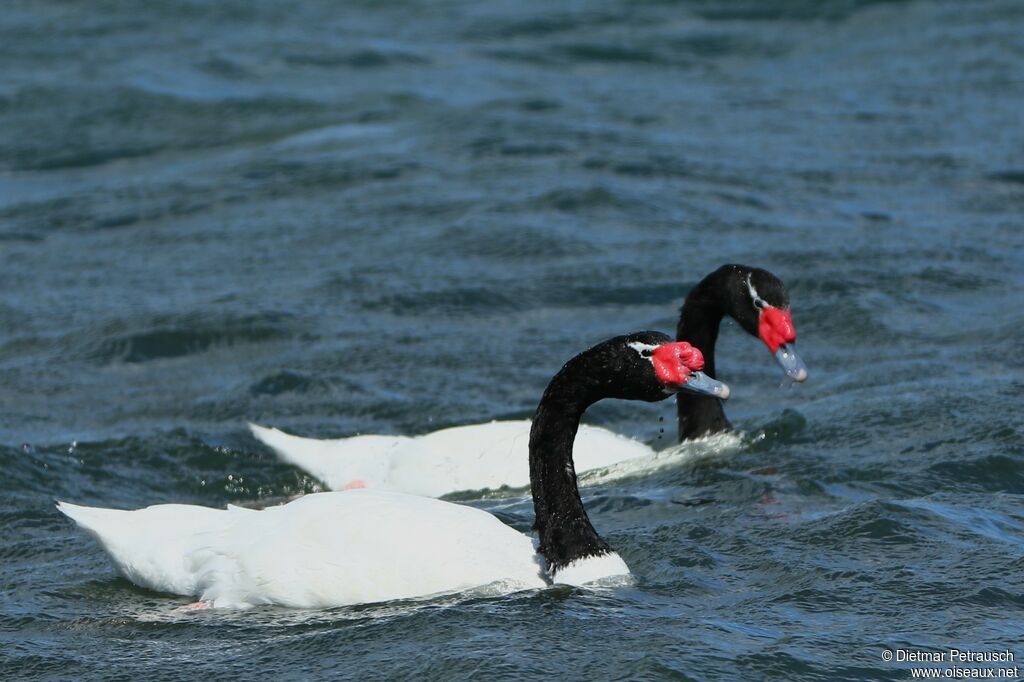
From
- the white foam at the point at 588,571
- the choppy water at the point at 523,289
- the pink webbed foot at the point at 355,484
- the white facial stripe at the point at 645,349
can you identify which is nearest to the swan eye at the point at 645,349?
the white facial stripe at the point at 645,349

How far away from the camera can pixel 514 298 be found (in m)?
13.7

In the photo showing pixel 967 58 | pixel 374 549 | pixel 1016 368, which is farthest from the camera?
pixel 967 58

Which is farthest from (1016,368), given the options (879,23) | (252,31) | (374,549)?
(252,31)

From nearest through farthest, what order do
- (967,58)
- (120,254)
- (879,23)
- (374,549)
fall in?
(374,549) < (120,254) < (967,58) < (879,23)

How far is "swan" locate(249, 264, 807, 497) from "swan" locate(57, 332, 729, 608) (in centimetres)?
173

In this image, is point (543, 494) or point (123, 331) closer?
point (543, 494)

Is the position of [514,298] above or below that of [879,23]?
below

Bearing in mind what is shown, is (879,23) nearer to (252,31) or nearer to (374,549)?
(252,31)

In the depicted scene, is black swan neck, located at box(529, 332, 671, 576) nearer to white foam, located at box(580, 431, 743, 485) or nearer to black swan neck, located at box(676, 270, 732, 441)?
white foam, located at box(580, 431, 743, 485)

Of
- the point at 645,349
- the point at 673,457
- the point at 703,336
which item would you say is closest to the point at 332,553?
the point at 645,349

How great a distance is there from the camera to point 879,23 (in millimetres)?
22391

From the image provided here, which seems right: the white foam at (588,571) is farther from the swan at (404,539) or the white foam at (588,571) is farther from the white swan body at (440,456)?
the white swan body at (440,456)

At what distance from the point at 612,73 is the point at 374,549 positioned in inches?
560

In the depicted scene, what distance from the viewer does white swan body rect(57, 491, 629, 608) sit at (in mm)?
7441
